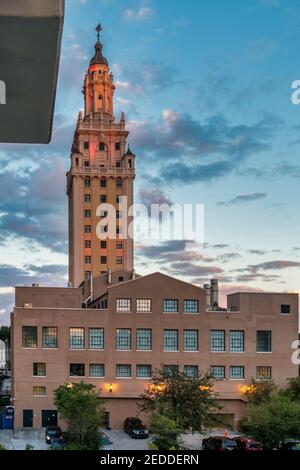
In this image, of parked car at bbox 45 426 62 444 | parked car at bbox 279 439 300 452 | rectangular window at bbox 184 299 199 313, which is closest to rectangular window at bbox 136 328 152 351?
rectangular window at bbox 184 299 199 313

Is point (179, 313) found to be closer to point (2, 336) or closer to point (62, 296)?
point (62, 296)

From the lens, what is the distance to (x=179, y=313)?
4544 centimetres

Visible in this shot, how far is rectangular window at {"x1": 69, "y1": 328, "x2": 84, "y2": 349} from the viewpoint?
4466 cm

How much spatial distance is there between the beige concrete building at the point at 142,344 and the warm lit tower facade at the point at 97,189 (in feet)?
100.0

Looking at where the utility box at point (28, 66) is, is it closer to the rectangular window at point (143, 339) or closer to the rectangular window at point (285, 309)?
the rectangular window at point (143, 339)

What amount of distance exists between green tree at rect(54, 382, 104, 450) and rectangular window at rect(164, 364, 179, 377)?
5421 mm

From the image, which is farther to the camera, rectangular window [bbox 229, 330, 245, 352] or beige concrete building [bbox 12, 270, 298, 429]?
rectangular window [bbox 229, 330, 245, 352]

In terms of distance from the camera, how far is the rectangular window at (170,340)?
4503 cm

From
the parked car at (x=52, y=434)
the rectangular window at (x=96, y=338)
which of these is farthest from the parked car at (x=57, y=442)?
the rectangular window at (x=96, y=338)

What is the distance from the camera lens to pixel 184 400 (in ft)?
125

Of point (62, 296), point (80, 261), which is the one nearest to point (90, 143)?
point (80, 261)

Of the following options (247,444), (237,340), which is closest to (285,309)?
(237,340)

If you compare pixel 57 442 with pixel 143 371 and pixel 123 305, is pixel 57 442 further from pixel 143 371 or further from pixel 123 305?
pixel 123 305

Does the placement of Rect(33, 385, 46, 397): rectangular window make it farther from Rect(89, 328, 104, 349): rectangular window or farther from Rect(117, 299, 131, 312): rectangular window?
Rect(117, 299, 131, 312): rectangular window
